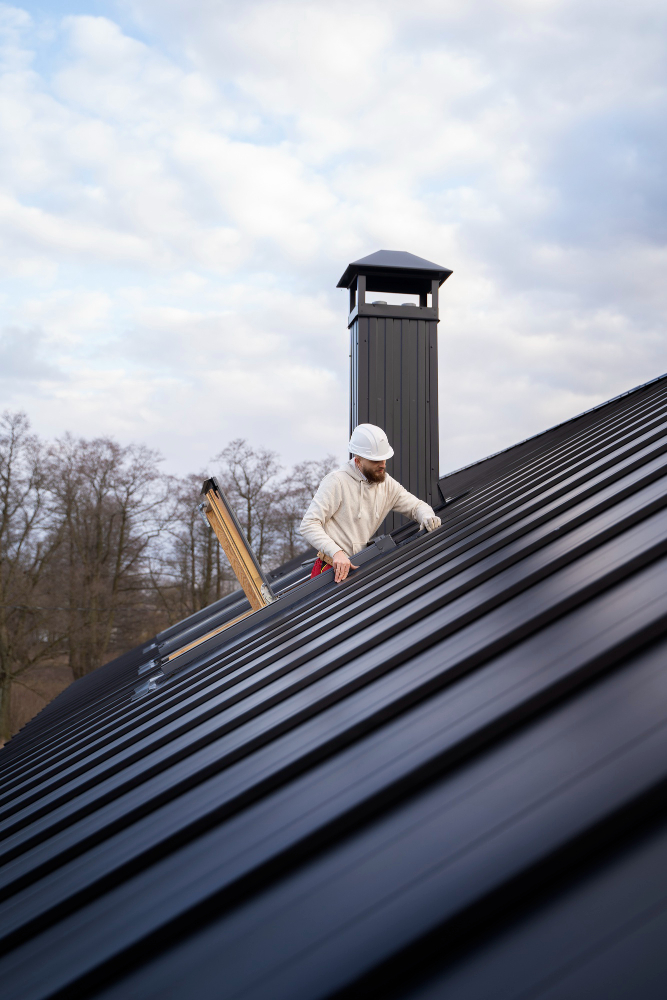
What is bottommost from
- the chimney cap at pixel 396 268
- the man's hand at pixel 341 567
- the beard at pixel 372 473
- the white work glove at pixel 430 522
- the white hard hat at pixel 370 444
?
the man's hand at pixel 341 567

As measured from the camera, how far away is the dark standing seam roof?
0.96 metres

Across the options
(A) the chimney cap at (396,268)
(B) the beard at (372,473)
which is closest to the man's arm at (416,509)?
(B) the beard at (372,473)

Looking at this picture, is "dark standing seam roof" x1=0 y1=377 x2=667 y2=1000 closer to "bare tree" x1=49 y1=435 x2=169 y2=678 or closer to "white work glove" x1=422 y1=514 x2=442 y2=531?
"white work glove" x1=422 y1=514 x2=442 y2=531

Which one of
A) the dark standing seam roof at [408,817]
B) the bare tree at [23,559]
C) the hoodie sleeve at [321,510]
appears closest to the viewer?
the dark standing seam roof at [408,817]

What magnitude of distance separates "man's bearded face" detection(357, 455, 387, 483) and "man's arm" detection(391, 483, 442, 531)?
335 mm

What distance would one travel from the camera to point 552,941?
2.95 ft

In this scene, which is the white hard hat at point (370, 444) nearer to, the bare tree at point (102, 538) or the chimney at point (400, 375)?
the chimney at point (400, 375)

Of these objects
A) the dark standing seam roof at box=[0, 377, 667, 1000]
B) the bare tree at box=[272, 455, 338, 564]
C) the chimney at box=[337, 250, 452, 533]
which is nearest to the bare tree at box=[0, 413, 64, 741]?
the bare tree at box=[272, 455, 338, 564]

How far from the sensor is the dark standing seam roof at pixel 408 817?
0.96 metres

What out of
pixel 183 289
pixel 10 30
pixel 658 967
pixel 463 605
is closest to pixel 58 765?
pixel 463 605

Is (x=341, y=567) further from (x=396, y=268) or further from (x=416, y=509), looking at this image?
(x=396, y=268)

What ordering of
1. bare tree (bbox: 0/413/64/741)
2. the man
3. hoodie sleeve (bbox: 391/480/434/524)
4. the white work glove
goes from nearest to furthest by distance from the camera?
the white work glove < the man < hoodie sleeve (bbox: 391/480/434/524) < bare tree (bbox: 0/413/64/741)

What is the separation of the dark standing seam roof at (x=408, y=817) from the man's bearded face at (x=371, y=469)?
3.07m

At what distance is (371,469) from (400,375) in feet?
9.69
